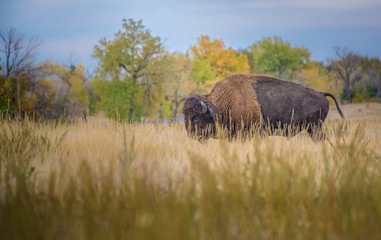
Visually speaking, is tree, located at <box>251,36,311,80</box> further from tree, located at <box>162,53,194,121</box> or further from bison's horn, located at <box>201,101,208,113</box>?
bison's horn, located at <box>201,101,208,113</box>

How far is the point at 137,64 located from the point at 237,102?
2110 centimetres

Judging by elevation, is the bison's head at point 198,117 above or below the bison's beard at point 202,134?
above

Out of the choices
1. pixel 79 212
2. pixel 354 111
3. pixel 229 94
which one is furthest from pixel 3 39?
pixel 354 111

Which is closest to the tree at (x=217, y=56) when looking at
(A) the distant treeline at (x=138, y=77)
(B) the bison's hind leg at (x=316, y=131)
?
(A) the distant treeline at (x=138, y=77)

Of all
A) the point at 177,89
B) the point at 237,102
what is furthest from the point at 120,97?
the point at 237,102

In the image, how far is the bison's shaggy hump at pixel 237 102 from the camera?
8.59 metres

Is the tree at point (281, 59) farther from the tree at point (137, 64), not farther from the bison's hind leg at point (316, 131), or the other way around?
the bison's hind leg at point (316, 131)

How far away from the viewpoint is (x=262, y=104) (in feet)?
28.5

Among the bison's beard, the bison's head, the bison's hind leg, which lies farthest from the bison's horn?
the bison's hind leg

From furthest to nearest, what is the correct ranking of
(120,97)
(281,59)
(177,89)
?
1. (281,59)
2. (177,89)
3. (120,97)

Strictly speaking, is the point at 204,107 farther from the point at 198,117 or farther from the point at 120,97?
the point at 120,97

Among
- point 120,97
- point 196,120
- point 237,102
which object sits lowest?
point 196,120

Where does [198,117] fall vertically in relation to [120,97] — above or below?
below

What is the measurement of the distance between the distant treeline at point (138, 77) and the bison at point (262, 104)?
9.15 ft
